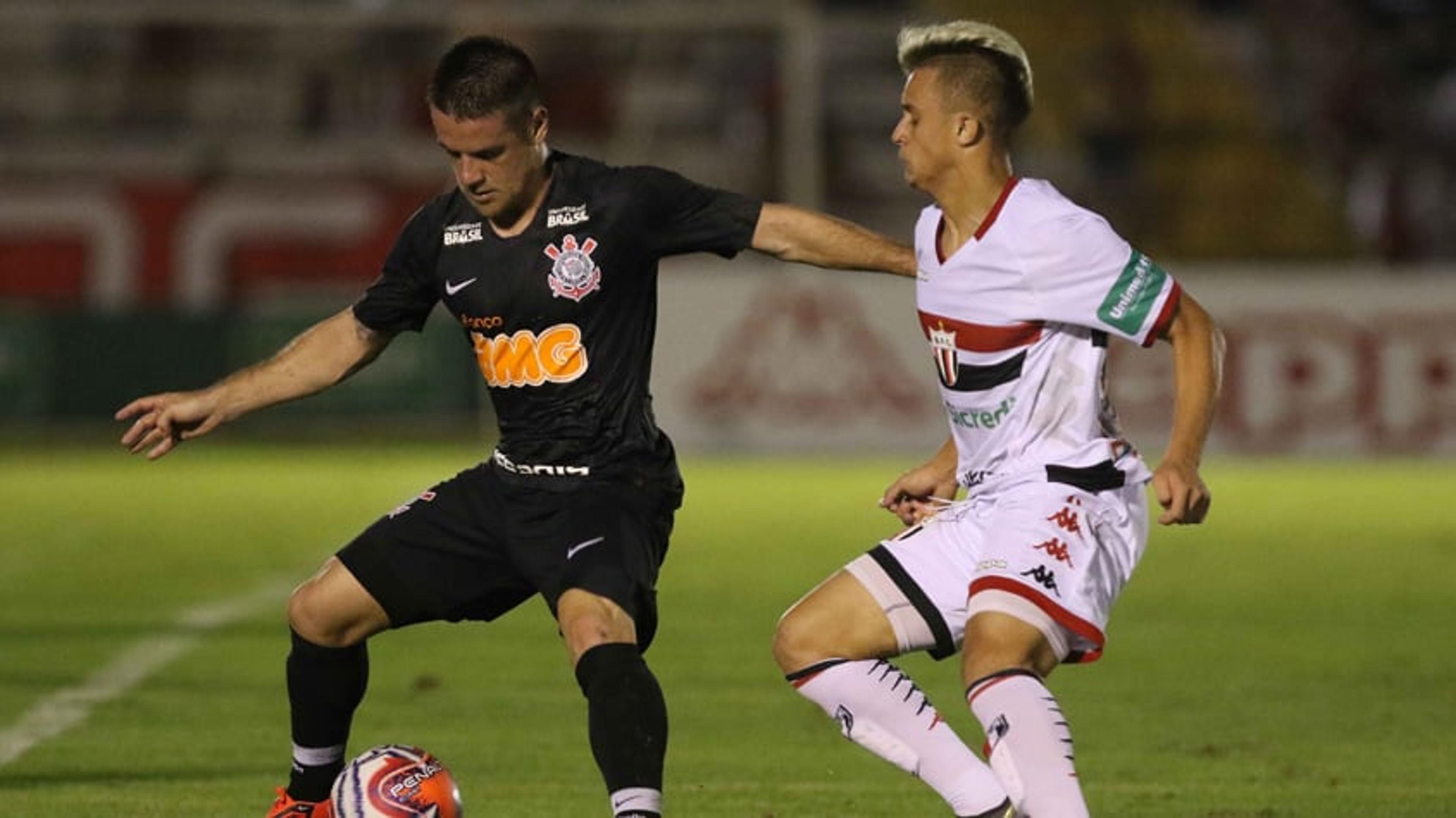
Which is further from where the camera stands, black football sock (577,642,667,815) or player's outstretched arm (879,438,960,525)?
player's outstretched arm (879,438,960,525)

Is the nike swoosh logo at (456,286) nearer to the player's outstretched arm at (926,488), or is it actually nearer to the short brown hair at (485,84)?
the short brown hair at (485,84)

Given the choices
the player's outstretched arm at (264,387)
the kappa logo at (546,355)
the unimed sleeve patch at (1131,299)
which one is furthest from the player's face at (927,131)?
the player's outstretched arm at (264,387)

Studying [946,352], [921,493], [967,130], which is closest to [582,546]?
[921,493]

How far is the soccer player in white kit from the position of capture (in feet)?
18.3

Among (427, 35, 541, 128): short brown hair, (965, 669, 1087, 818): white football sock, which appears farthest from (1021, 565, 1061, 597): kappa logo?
(427, 35, 541, 128): short brown hair

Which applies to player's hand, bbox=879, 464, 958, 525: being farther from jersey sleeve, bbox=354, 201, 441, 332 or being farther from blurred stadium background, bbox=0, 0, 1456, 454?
blurred stadium background, bbox=0, 0, 1456, 454

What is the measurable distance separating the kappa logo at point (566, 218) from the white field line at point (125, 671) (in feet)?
9.18

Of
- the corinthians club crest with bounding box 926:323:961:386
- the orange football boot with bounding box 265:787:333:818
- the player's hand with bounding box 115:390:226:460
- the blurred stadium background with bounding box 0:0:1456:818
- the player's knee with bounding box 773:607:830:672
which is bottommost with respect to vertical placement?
the blurred stadium background with bounding box 0:0:1456:818

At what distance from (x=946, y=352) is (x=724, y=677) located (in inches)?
169

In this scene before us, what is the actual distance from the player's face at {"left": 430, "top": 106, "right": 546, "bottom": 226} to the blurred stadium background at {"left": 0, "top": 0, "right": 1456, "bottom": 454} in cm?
1960

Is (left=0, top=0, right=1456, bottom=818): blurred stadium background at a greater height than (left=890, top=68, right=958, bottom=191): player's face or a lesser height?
lesser

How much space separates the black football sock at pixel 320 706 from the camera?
649 cm

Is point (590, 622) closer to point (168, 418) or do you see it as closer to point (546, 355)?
point (546, 355)

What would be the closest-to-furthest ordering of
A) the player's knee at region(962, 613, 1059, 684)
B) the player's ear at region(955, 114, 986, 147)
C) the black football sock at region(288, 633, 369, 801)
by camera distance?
1. the player's knee at region(962, 613, 1059, 684)
2. the player's ear at region(955, 114, 986, 147)
3. the black football sock at region(288, 633, 369, 801)
